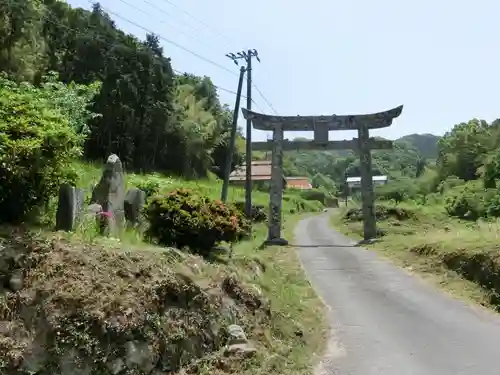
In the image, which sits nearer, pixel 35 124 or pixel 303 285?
pixel 35 124

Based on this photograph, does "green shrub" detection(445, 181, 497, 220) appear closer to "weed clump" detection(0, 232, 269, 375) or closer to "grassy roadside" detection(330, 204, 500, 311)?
"grassy roadside" detection(330, 204, 500, 311)

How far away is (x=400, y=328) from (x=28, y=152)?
616 centimetres

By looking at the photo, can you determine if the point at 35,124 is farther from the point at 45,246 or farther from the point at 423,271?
the point at 423,271

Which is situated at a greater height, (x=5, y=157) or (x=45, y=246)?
(x=5, y=157)

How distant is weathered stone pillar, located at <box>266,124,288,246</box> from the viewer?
20.6 meters

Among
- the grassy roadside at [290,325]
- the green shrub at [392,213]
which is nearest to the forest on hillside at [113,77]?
the green shrub at [392,213]

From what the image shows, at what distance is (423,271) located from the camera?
41.5ft

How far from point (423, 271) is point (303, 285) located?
3.13 m

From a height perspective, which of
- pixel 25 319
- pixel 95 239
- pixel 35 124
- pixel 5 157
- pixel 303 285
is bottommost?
pixel 303 285

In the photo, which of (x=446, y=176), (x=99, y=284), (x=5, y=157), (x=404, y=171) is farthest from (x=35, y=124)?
(x=404, y=171)

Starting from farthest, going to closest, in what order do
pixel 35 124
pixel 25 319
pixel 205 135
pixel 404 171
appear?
pixel 404 171
pixel 205 135
pixel 35 124
pixel 25 319

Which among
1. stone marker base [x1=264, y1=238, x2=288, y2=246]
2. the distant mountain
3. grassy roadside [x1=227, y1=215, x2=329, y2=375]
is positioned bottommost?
stone marker base [x1=264, y1=238, x2=288, y2=246]

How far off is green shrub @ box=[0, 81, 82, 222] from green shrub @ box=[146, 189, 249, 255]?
2.13 m

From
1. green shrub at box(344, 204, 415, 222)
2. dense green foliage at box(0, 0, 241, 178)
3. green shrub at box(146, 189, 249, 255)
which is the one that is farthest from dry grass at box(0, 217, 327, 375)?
green shrub at box(344, 204, 415, 222)
